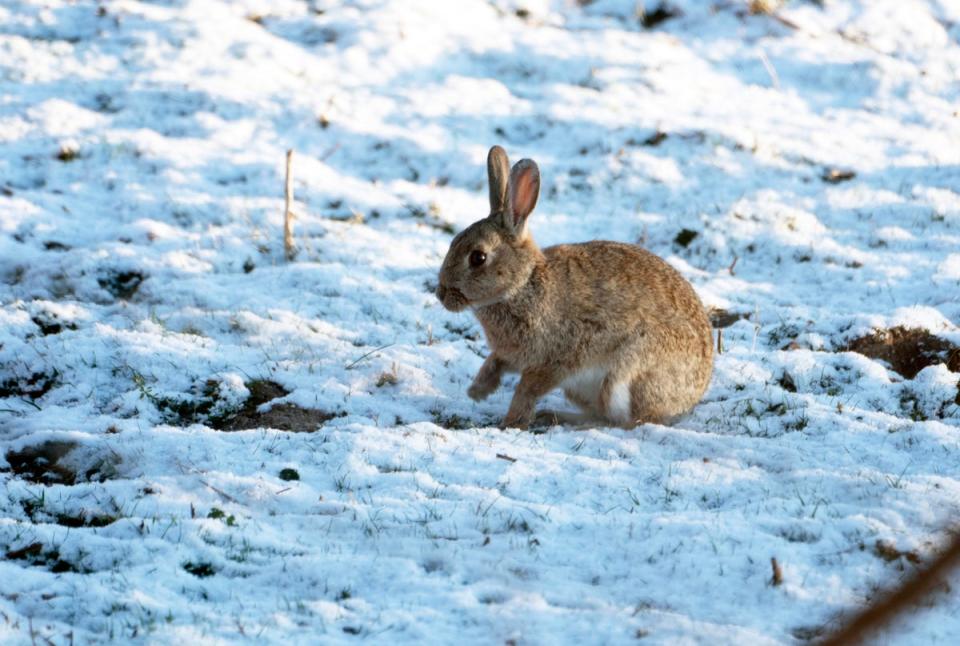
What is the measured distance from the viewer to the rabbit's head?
6059mm

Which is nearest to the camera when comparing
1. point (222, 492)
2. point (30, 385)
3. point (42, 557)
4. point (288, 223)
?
point (42, 557)

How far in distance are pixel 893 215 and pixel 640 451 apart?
5.37 metres

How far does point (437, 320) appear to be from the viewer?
8023 mm

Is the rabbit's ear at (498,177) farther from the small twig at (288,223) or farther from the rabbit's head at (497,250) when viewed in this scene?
the small twig at (288,223)

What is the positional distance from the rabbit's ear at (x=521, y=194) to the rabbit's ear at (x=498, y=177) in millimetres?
62

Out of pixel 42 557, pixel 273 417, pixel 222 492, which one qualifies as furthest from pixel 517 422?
pixel 42 557

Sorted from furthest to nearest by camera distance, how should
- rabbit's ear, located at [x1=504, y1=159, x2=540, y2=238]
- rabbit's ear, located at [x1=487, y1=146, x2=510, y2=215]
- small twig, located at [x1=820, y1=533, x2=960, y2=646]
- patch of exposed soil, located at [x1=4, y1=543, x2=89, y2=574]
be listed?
1. rabbit's ear, located at [x1=487, y1=146, x2=510, y2=215]
2. rabbit's ear, located at [x1=504, y1=159, x2=540, y2=238]
3. patch of exposed soil, located at [x1=4, y1=543, x2=89, y2=574]
4. small twig, located at [x1=820, y1=533, x2=960, y2=646]

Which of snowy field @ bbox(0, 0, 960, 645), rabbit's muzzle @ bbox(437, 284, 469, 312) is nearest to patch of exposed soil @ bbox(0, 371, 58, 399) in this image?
snowy field @ bbox(0, 0, 960, 645)

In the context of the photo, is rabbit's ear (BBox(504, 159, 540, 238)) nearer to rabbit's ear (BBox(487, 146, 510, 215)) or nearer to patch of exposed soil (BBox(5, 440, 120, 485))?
rabbit's ear (BBox(487, 146, 510, 215))

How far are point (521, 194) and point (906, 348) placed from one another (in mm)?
3143

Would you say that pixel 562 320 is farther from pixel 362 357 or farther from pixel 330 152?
pixel 330 152

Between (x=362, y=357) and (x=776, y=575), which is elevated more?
(x=776, y=575)

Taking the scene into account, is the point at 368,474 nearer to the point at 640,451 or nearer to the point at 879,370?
the point at 640,451

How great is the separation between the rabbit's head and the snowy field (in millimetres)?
826
